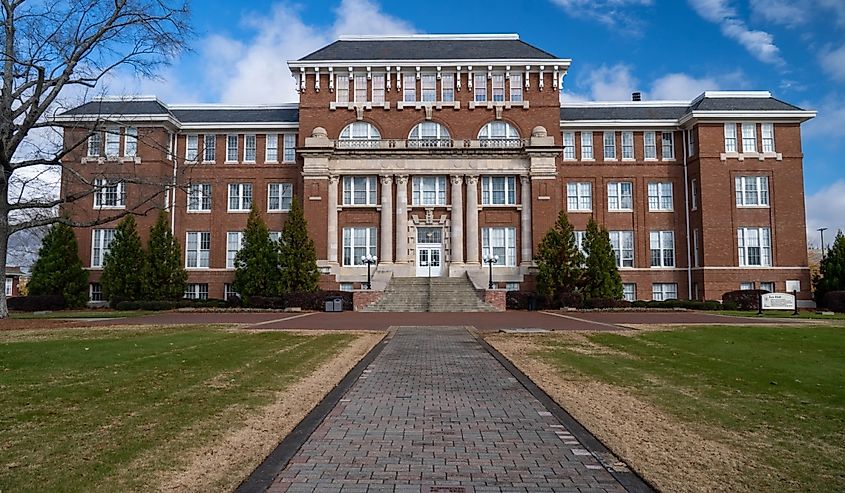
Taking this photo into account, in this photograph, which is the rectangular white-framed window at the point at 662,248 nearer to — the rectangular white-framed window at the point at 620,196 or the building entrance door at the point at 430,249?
the rectangular white-framed window at the point at 620,196

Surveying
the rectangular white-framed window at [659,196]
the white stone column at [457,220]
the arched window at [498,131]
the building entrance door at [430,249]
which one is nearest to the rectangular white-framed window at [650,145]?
the rectangular white-framed window at [659,196]

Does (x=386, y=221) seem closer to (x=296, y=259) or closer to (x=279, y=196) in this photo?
(x=296, y=259)

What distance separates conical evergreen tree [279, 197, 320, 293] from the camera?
3881 cm

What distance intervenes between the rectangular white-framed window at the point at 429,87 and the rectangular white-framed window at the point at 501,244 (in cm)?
996

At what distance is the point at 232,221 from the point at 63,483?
1721 inches

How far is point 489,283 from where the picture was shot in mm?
40438

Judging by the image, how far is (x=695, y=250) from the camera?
150ft

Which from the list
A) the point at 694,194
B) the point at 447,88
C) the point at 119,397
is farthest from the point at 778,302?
the point at 119,397

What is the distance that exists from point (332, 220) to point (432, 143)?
8654 mm

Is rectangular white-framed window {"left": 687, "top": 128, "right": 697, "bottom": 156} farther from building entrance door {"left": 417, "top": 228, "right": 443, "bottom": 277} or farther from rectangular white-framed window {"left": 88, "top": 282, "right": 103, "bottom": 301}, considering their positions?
rectangular white-framed window {"left": 88, "top": 282, "right": 103, "bottom": 301}

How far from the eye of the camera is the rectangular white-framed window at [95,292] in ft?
144

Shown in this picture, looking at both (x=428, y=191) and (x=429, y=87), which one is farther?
(x=429, y=87)

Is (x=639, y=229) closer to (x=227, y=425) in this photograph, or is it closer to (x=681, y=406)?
(x=681, y=406)

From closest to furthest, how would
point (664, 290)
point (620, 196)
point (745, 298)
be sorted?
point (745, 298) → point (664, 290) → point (620, 196)
